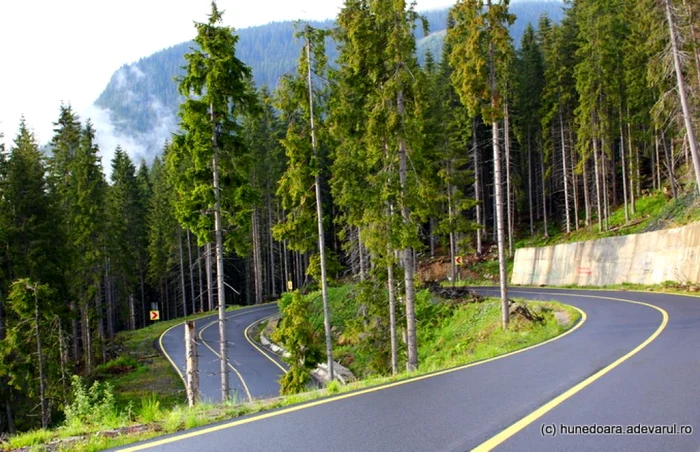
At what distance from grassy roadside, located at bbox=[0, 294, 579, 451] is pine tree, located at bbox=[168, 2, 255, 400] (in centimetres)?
636

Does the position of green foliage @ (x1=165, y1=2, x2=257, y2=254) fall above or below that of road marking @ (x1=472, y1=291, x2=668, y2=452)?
above

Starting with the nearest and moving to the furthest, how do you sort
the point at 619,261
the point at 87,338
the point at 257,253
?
the point at 619,261 → the point at 87,338 → the point at 257,253

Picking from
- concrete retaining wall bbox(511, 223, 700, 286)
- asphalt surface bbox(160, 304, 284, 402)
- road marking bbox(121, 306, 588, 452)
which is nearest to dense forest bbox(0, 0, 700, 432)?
asphalt surface bbox(160, 304, 284, 402)

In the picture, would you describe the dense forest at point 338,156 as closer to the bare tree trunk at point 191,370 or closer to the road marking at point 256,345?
the bare tree trunk at point 191,370

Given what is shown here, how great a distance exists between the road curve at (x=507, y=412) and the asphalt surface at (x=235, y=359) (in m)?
10.9

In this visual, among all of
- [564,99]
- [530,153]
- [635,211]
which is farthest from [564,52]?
[635,211]

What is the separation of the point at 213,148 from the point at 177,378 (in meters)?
16.7

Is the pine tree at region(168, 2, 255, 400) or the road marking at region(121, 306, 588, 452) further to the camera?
the pine tree at region(168, 2, 255, 400)

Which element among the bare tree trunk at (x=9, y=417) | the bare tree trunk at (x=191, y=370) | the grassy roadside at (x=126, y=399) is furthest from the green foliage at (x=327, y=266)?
the bare tree trunk at (x=9, y=417)

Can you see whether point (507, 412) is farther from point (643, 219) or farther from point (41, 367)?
point (643, 219)

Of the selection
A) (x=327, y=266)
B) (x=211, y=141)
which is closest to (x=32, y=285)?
(x=211, y=141)

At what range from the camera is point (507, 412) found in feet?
20.6

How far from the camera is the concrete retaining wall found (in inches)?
971

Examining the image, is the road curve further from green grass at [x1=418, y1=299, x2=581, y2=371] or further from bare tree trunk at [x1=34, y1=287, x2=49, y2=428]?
bare tree trunk at [x1=34, y1=287, x2=49, y2=428]
